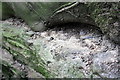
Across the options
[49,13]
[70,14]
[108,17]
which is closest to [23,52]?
[49,13]

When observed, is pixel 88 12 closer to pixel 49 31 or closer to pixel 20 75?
pixel 49 31

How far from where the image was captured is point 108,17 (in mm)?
2590

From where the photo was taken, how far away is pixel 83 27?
3.11 meters

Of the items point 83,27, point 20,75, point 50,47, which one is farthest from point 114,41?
point 20,75

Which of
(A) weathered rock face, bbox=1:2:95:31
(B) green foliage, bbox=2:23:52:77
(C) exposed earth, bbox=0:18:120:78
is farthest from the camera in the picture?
(A) weathered rock face, bbox=1:2:95:31

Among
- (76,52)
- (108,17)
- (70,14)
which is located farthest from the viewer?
(70,14)

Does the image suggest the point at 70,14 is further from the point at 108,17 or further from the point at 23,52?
the point at 23,52

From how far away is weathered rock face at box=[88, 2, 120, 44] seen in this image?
2.52 metres

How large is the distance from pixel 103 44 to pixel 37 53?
0.84 m

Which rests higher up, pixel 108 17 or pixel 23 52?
pixel 108 17

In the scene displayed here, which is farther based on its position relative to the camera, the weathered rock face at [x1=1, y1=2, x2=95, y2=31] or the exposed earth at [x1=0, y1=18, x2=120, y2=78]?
the weathered rock face at [x1=1, y1=2, x2=95, y2=31]

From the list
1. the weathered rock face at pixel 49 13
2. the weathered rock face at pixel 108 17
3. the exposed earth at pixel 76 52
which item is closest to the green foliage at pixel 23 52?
the exposed earth at pixel 76 52

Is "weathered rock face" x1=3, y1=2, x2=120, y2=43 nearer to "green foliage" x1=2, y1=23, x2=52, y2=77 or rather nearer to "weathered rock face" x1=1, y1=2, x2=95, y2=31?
"weathered rock face" x1=1, y1=2, x2=95, y2=31

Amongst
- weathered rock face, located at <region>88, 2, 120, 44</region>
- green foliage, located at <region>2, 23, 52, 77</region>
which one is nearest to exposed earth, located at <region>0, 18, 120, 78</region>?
green foliage, located at <region>2, 23, 52, 77</region>
